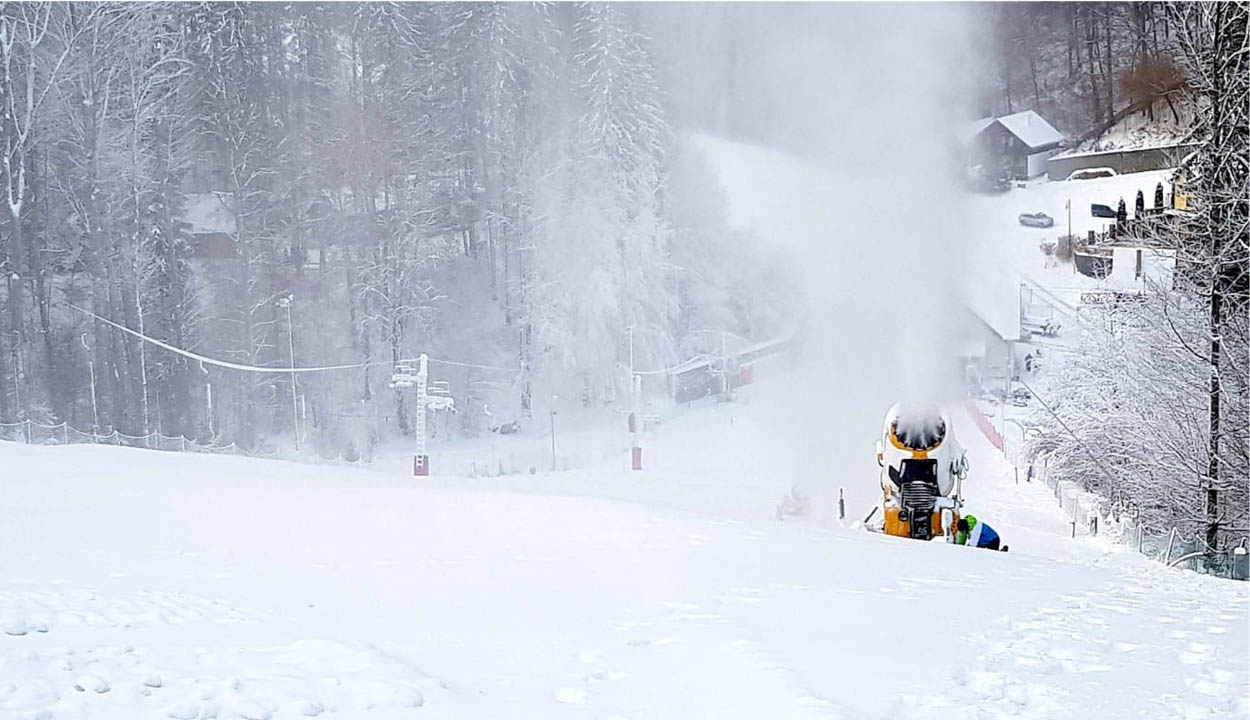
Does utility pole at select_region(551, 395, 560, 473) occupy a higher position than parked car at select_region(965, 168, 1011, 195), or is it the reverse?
parked car at select_region(965, 168, 1011, 195)

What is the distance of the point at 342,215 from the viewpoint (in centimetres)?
1986

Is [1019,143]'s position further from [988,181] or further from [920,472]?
[920,472]

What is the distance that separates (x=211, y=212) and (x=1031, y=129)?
15215 millimetres

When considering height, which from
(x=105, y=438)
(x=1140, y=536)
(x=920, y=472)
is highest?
(x=105, y=438)

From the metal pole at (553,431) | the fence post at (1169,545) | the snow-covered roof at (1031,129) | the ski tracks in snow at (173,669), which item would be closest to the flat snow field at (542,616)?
the ski tracks in snow at (173,669)

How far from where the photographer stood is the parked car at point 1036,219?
64.8 ft

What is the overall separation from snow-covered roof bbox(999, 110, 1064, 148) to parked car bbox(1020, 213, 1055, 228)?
1.65 meters

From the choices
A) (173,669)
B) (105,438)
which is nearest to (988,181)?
(105,438)

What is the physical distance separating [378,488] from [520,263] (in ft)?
41.0

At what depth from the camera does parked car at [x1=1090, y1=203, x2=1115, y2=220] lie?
63.3ft

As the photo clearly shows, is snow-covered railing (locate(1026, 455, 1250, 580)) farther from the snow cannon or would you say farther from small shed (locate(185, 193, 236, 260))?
small shed (locate(185, 193, 236, 260))

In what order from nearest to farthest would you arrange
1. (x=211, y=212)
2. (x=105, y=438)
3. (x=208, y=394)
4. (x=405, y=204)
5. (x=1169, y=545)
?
(x=1169, y=545) < (x=105, y=438) < (x=208, y=394) < (x=211, y=212) < (x=405, y=204)

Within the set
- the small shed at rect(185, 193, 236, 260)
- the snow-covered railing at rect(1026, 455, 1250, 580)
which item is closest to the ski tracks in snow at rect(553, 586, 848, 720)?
the snow-covered railing at rect(1026, 455, 1250, 580)

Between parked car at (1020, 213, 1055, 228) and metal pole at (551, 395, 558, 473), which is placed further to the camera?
parked car at (1020, 213, 1055, 228)
